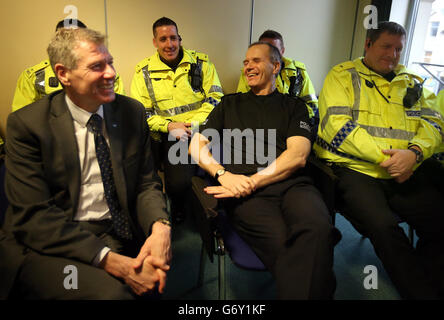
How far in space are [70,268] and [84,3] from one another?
252 cm

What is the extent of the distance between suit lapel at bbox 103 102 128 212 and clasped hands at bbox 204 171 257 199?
44cm

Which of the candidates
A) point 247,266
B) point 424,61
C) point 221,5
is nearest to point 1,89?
point 221,5

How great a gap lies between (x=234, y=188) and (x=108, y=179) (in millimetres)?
653

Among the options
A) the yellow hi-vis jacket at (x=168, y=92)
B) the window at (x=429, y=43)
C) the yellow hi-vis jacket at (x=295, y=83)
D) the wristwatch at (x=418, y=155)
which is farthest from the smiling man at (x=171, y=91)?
the window at (x=429, y=43)

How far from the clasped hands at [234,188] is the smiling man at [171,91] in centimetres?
93

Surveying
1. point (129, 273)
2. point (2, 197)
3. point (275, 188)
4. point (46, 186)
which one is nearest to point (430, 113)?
point (275, 188)

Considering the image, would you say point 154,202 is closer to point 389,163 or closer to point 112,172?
point 112,172

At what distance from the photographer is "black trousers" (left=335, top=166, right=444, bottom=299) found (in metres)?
1.42

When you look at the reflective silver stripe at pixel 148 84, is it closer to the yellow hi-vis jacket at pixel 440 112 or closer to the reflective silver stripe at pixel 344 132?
the reflective silver stripe at pixel 344 132

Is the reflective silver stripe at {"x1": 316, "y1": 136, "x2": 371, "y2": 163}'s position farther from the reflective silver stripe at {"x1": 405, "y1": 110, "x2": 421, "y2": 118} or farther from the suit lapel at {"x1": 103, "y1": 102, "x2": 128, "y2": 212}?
the suit lapel at {"x1": 103, "y1": 102, "x2": 128, "y2": 212}

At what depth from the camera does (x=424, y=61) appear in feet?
10.7

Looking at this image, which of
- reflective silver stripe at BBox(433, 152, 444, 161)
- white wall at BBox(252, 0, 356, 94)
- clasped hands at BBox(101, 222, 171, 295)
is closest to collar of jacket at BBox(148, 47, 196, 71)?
white wall at BBox(252, 0, 356, 94)

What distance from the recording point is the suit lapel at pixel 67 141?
1.20 metres

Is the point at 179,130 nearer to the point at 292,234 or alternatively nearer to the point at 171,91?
the point at 171,91
